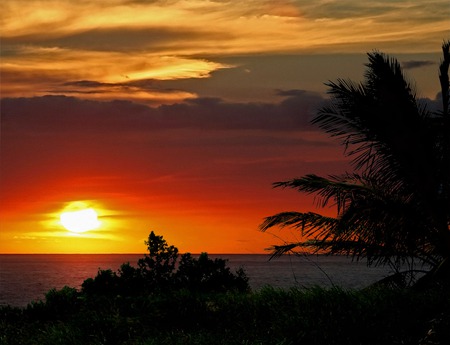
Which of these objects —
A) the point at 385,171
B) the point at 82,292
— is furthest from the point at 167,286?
the point at 385,171

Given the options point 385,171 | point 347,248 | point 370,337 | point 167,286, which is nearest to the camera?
point 370,337

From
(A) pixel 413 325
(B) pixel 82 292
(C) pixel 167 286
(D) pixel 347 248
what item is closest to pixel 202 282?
(C) pixel 167 286

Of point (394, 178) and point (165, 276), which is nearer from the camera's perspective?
point (394, 178)

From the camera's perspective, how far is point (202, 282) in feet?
86.6

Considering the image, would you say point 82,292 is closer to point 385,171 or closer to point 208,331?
Answer: point 208,331

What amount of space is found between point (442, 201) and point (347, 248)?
319 cm

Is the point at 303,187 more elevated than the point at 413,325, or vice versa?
the point at 303,187

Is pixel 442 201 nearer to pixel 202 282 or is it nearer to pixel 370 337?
pixel 370 337

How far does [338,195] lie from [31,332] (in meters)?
8.19

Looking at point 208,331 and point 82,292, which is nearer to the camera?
point 208,331

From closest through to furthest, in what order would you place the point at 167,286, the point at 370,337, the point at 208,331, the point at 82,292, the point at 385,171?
the point at 370,337 < the point at 208,331 < the point at 385,171 < the point at 82,292 < the point at 167,286

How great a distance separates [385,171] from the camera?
61.8 feet

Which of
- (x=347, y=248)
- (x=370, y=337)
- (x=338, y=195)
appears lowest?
(x=370, y=337)

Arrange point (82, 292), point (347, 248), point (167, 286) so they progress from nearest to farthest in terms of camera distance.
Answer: point (347, 248) < point (82, 292) < point (167, 286)
